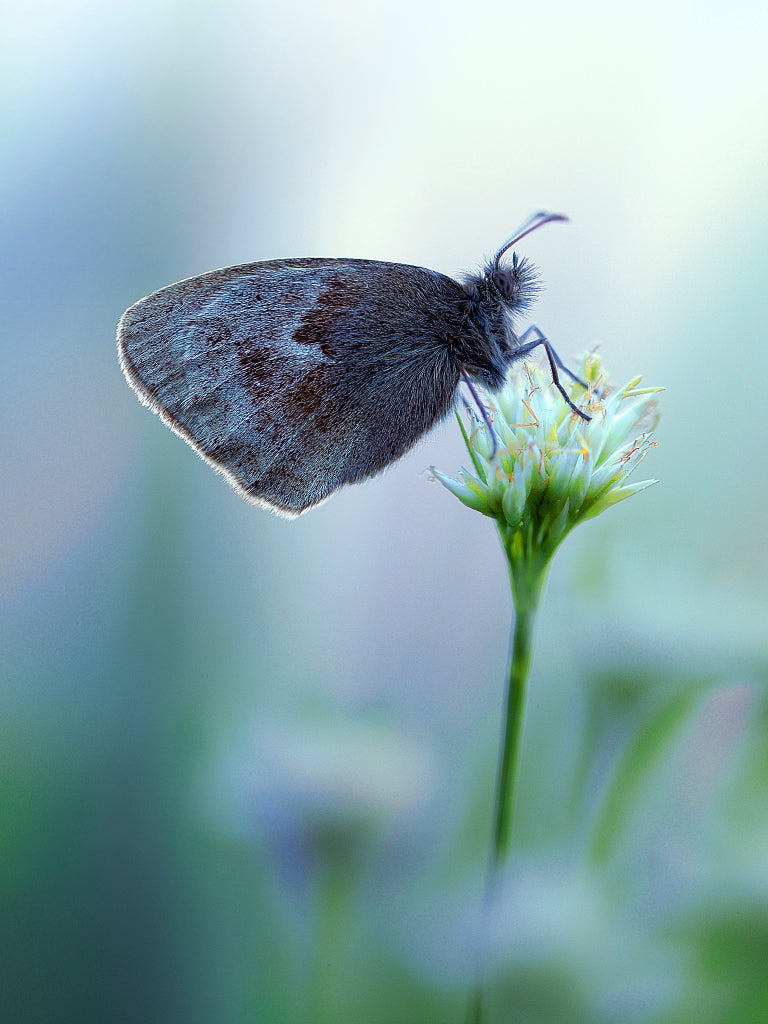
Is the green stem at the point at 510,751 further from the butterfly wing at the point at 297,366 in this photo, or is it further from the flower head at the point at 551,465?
the butterfly wing at the point at 297,366

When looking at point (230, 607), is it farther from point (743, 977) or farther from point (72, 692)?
point (743, 977)

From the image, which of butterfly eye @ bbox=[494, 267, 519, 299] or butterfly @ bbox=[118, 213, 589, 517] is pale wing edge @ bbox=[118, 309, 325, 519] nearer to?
butterfly @ bbox=[118, 213, 589, 517]

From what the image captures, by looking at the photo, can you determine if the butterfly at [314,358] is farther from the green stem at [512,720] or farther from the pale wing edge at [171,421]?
the green stem at [512,720]

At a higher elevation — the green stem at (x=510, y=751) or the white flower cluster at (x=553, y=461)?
the white flower cluster at (x=553, y=461)

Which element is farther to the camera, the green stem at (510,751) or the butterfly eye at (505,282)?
the butterfly eye at (505,282)

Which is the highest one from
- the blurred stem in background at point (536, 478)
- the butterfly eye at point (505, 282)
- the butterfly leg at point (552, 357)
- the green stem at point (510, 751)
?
the butterfly eye at point (505, 282)

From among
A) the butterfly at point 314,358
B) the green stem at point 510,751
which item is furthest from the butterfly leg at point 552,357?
the green stem at point 510,751
